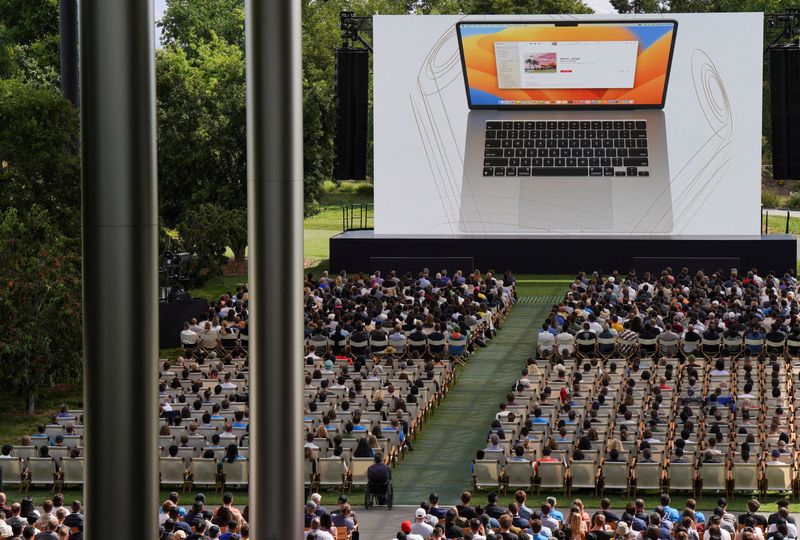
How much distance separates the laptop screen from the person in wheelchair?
72.7 feet

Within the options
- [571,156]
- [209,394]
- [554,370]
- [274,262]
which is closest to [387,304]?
[554,370]

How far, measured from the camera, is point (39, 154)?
1220 inches

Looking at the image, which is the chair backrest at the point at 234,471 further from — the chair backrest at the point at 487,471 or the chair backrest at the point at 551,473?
the chair backrest at the point at 551,473

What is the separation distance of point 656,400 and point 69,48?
16.9 meters

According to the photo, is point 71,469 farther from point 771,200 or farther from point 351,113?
point 771,200

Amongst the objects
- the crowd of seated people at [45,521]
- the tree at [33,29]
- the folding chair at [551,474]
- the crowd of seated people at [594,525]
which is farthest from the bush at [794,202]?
the crowd of seated people at [45,521]

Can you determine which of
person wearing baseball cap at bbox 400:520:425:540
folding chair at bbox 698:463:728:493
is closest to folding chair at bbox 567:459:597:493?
folding chair at bbox 698:463:728:493

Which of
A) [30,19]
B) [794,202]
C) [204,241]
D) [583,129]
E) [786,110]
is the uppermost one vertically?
[30,19]

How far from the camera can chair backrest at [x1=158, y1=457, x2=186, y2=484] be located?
18891 mm

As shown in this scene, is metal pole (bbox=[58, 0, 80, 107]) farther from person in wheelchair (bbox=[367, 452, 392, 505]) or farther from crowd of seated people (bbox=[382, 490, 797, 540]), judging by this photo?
crowd of seated people (bbox=[382, 490, 797, 540])

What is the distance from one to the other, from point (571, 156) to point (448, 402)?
15544mm

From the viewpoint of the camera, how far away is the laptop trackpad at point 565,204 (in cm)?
3859

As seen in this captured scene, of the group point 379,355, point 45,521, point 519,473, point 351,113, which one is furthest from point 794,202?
point 45,521

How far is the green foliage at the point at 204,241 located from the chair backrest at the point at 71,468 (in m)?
18.1
